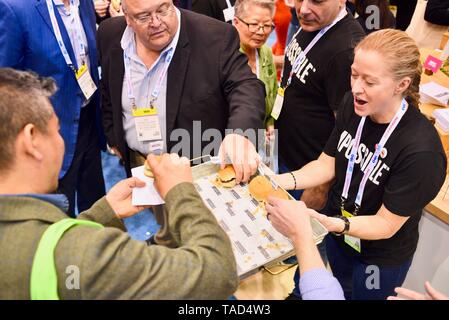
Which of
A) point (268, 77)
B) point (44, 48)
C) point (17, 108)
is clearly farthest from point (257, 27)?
point (17, 108)

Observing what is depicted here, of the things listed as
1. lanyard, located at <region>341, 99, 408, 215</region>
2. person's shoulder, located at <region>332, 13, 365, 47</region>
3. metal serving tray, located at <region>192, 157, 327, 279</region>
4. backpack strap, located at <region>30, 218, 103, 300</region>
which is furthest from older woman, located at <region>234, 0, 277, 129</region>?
backpack strap, located at <region>30, 218, 103, 300</region>

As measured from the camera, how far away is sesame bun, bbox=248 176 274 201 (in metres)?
1.47

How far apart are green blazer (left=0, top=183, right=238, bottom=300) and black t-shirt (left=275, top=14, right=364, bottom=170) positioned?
1.40 meters

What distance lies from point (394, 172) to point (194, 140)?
99 centimetres

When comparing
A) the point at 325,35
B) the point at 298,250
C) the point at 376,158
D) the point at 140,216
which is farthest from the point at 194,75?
the point at 140,216

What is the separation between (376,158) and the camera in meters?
1.75

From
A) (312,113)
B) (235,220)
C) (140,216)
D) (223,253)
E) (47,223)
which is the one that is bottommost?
(140,216)

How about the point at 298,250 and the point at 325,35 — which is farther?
the point at 325,35

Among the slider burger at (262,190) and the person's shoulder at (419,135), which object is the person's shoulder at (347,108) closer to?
the person's shoulder at (419,135)

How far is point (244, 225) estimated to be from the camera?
1380 millimetres

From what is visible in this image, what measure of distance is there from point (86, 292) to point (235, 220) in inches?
23.1

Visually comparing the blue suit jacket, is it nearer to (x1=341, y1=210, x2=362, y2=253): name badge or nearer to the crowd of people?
the crowd of people
